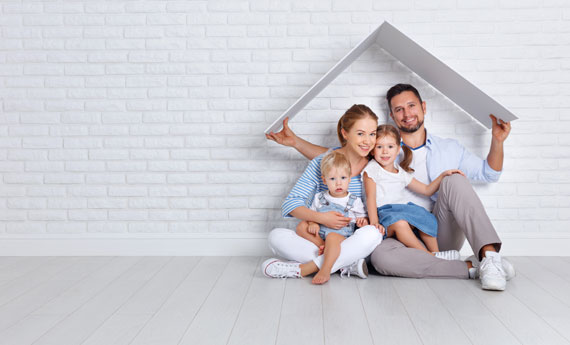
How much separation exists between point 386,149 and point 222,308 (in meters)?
1.14

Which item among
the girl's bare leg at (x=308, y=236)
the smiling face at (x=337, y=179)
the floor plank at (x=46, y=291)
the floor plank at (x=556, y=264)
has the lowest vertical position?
the floor plank at (x=46, y=291)

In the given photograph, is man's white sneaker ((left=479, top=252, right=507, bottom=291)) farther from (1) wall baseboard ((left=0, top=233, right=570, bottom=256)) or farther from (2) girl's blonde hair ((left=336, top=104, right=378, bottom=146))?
(2) girl's blonde hair ((left=336, top=104, right=378, bottom=146))

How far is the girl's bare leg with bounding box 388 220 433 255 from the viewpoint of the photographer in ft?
8.13

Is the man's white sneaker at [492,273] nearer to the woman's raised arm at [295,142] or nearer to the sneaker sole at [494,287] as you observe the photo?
the sneaker sole at [494,287]

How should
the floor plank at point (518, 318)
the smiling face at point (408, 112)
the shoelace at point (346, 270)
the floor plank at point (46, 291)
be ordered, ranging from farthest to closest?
1. the smiling face at point (408, 112)
2. the shoelace at point (346, 270)
3. the floor plank at point (46, 291)
4. the floor plank at point (518, 318)

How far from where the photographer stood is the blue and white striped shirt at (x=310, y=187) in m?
2.58

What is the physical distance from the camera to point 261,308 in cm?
196

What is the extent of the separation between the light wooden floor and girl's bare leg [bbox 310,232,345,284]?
4 cm

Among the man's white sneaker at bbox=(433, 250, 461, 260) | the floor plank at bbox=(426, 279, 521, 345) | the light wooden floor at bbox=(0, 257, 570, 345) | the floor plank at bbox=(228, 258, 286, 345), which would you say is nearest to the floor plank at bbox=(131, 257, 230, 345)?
the light wooden floor at bbox=(0, 257, 570, 345)

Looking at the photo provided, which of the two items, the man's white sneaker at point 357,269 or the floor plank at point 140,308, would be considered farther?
the man's white sneaker at point 357,269

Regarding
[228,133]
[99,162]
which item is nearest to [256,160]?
[228,133]

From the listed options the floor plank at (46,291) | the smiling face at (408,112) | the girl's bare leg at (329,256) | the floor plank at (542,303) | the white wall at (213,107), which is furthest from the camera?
the white wall at (213,107)

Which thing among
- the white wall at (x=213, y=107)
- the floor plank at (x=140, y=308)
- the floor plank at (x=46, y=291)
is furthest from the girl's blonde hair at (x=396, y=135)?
the floor plank at (x=46, y=291)

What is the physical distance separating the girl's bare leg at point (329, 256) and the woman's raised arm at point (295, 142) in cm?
53
